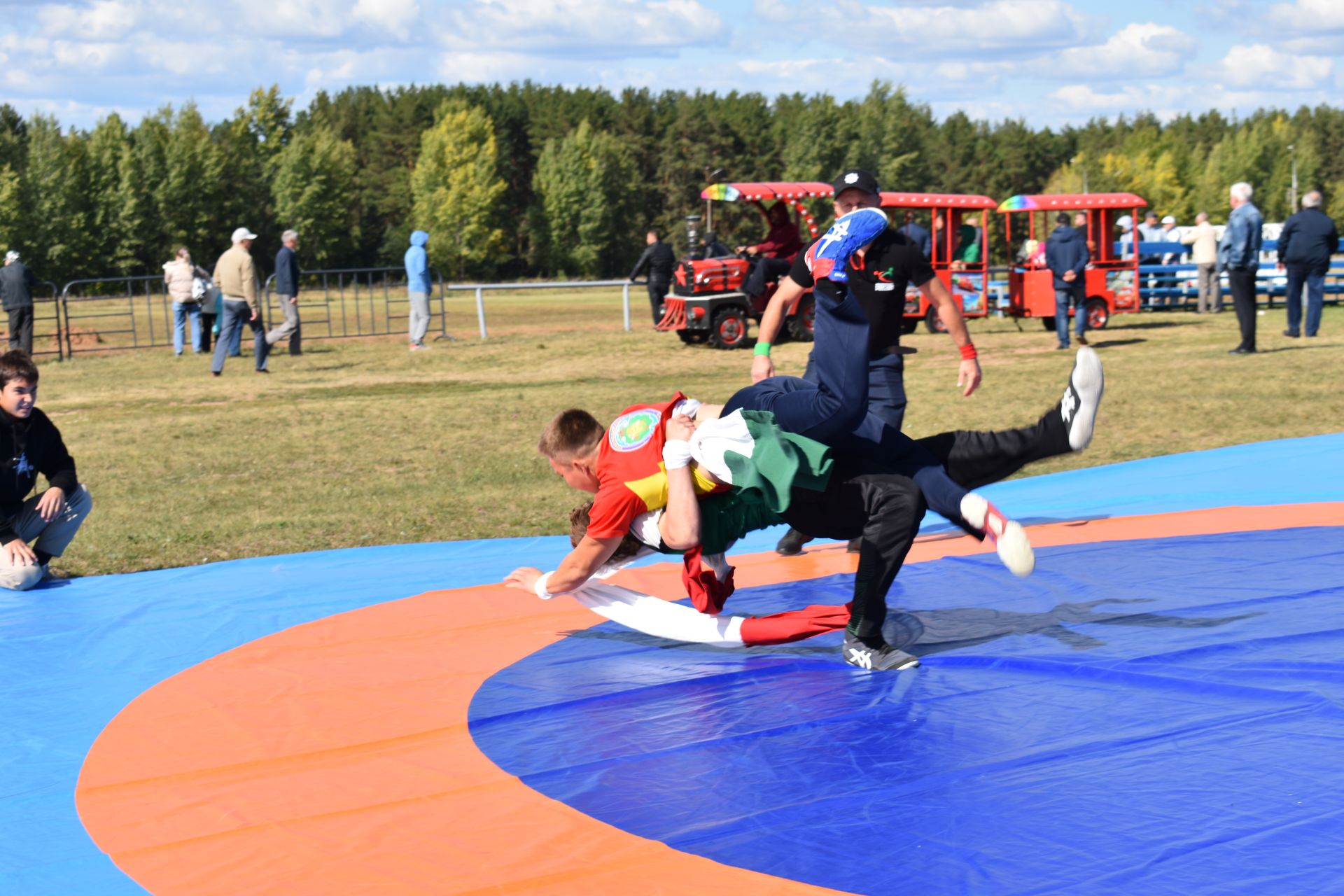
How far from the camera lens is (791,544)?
21.2 feet

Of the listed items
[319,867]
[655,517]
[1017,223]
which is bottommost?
[319,867]

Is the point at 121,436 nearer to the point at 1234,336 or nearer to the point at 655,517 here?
the point at 655,517

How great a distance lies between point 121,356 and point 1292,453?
17.5 m

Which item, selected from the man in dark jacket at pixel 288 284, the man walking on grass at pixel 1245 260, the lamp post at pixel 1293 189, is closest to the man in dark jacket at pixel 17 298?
the man in dark jacket at pixel 288 284

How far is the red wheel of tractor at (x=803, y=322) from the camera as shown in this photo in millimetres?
19062

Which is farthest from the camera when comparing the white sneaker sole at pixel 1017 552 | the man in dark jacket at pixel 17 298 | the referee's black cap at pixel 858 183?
the man in dark jacket at pixel 17 298

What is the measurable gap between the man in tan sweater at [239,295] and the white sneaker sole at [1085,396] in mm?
13801

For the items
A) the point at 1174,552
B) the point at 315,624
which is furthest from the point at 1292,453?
the point at 315,624

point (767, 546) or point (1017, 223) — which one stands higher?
point (1017, 223)

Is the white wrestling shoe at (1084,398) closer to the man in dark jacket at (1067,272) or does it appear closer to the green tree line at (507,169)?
the man in dark jacket at (1067,272)

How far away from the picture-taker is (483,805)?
11.2ft

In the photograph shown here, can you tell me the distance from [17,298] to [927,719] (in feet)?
58.2

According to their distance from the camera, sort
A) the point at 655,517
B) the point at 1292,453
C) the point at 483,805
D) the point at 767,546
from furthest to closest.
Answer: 1. the point at 1292,453
2. the point at 767,546
3. the point at 655,517
4. the point at 483,805

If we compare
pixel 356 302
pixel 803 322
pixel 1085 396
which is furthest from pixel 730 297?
pixel 1085 396
